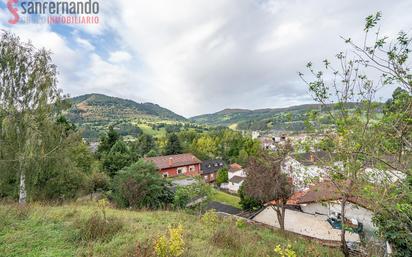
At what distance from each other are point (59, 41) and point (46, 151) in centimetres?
622

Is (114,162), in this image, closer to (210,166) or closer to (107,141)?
(107,141)

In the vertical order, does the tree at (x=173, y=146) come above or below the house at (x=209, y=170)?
above

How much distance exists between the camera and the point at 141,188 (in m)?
14.6

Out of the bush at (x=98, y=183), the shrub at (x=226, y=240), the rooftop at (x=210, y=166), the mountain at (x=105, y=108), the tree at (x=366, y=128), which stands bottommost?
the rooftop at (x=210, y=166)

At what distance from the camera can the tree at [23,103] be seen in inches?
430

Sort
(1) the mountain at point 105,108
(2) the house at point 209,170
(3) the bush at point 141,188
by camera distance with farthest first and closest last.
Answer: (1) the mountain at point 105,108 → (2) the house at point 209,170 → (3) the bush at point 141,188

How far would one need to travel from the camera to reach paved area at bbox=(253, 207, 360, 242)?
1276cm

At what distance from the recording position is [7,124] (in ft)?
34.7

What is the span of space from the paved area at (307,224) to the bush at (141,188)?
765cm

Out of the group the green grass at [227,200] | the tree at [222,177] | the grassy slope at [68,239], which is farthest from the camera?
the tree at [222,177]

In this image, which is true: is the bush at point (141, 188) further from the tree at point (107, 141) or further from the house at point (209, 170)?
the house at point (209, 170)

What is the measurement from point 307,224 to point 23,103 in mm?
17848

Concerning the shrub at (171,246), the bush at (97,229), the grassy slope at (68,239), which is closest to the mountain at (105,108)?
the grassy slope at (68,239)

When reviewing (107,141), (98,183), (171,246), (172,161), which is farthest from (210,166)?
(171,246)
